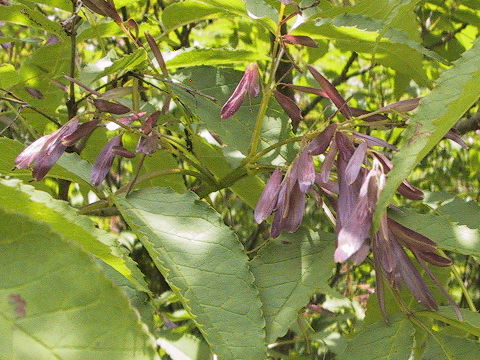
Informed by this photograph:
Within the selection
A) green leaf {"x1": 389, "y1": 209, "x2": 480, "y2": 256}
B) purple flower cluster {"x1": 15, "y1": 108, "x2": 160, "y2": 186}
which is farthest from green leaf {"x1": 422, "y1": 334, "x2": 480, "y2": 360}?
purple flower cluster {"x1": 15, "y1": 108, "x2": 160, "y2": 186}

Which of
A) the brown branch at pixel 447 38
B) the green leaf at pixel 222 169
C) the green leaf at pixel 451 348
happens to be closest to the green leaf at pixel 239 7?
the green leaf at pixel 222 169

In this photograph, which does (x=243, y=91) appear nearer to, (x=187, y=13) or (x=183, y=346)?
(x=187, y=13)

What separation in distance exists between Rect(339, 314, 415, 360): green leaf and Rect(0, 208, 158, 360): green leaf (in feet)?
1.40

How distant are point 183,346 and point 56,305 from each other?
67 cm

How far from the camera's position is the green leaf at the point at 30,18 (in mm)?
975

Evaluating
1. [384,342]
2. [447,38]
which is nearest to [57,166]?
[384,342]

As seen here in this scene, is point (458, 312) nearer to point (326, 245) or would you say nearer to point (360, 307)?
point (326, 245)

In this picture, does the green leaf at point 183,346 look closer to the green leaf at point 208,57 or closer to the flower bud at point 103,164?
the flower bud at point 103,164

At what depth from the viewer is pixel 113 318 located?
13.0 inches

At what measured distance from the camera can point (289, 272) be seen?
0.69 metres

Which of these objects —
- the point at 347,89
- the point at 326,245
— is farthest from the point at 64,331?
the point at 347,89

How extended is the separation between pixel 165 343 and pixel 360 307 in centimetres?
115

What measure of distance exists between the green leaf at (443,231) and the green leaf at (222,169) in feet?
0.90

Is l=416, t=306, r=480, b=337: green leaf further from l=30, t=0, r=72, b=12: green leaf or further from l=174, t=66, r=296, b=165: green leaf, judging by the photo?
l=30, t=0, r=72, b=12: green leaf
